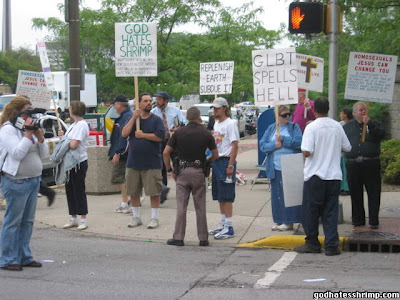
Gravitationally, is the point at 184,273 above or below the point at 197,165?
below

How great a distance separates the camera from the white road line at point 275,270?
679 cm

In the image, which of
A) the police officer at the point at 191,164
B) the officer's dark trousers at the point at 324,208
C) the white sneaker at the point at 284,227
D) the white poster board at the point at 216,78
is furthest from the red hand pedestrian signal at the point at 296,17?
the white poster board at the point at 216,78

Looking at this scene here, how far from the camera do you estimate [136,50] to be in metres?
10.6

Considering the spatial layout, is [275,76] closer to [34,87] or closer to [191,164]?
[191,164]

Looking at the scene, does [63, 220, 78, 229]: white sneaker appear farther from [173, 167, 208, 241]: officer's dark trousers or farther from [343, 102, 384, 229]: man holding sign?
[343, 102, 384, 229]: man holding sign

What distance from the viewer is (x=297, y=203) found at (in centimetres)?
895

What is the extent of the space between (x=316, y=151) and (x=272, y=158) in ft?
4.06

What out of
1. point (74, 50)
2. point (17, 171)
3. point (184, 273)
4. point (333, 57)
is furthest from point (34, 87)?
point (184, 273)

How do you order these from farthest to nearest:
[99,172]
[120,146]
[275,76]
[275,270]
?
[99,172], [120,146], [275,76], [275,270]

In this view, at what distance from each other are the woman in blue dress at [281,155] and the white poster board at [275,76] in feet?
0.80

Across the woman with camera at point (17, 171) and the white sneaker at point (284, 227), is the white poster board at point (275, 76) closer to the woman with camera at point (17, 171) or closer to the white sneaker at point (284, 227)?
the white sneaker at point (284, 227)

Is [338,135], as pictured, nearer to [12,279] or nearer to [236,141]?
[236,141]

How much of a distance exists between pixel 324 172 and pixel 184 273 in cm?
213

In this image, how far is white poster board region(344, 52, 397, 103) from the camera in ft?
32.0
